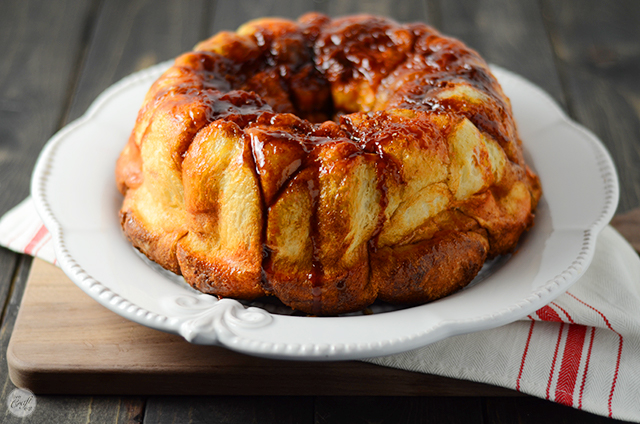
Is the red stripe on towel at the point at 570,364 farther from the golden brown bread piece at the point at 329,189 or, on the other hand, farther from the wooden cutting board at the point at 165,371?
the golden brown bread piece at the point at 329,189

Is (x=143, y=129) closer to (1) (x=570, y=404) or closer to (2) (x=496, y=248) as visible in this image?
(2) (x=496, y=248)

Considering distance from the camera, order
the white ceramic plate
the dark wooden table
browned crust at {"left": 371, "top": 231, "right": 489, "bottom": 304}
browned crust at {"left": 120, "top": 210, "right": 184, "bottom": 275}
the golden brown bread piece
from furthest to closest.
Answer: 1. the dark wooden table
2. browned crust at {"left": 120, "top": 210, "right": 184, "bottom": 275}
3. browned crust at {"left": 371, "top": 231, "right": 489, "bottom": 304}
4. the golden brown bread piece
5. the white ceramic plate

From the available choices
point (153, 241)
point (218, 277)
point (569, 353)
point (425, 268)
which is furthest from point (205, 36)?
point (569, 353)

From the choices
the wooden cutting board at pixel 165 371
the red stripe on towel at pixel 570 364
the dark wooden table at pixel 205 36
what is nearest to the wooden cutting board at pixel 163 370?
the wooden cutting board at pixel 165 371
